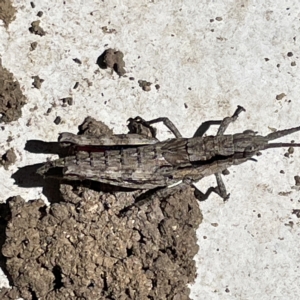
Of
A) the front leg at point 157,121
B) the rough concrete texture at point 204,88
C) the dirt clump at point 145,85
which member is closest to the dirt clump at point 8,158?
the rough concrete texture at point 204,88

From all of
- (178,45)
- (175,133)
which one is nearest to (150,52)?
(178,45)

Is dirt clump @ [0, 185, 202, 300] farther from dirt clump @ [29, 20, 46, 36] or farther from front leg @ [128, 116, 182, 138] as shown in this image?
dirt clump @ [29, 20, 46, 36]

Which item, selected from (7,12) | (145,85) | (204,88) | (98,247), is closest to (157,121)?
(145,85)

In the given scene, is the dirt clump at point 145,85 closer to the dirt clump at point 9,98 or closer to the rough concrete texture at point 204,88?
the rough concrete texture at point 204,88

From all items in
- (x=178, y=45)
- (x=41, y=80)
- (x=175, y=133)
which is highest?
(x=178, y=45)

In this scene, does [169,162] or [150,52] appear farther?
[150,52]

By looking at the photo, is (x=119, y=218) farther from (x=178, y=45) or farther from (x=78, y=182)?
(x=178, y=45)

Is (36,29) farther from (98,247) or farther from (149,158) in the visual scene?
(98,247)

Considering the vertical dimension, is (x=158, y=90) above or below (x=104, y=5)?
below
